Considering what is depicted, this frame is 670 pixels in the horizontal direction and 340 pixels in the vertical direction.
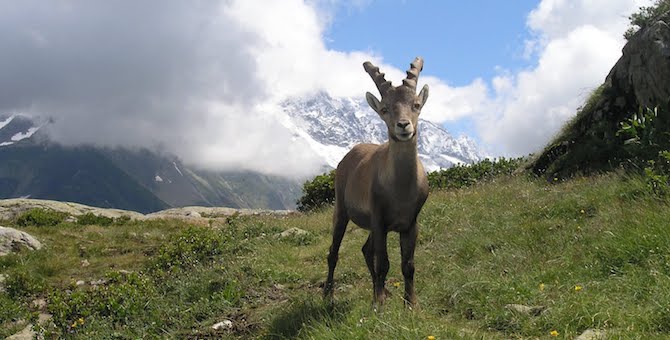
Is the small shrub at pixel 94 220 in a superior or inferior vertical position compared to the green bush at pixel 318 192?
inferior

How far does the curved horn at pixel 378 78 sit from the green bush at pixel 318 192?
55.5ft

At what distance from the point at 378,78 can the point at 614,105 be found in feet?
33.4

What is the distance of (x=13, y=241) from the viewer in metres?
15.0

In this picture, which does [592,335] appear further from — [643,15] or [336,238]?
[643,15]

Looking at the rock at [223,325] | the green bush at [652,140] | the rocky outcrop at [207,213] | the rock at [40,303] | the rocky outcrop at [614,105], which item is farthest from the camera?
the rocky outcrop at [207,213]

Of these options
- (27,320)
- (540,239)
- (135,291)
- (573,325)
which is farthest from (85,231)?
(573,325)

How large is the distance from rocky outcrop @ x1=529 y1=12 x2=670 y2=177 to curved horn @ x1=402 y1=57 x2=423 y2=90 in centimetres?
614

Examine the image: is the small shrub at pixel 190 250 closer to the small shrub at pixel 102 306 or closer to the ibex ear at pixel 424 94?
the small shrub at pixel 102 306

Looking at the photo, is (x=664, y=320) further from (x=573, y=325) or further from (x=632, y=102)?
(x=632, y=102)

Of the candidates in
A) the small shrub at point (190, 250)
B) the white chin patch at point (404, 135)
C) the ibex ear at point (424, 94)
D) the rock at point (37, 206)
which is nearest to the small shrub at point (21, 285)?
the small shrub at point (190, 250)

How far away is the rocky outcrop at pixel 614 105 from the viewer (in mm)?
12188

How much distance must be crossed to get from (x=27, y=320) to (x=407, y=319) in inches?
320

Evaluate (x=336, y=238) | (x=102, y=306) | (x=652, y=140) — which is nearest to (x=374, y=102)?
(x=336, y=238)

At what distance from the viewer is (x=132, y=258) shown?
15023 millimetres
